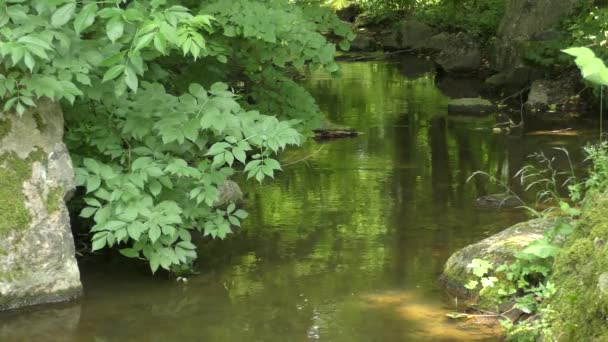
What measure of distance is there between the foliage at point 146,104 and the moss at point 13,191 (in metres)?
0.36

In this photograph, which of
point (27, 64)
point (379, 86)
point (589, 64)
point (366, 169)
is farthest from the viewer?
point (379, 86)

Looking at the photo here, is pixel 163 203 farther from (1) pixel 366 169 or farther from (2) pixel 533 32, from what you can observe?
(2) pixel 533 32

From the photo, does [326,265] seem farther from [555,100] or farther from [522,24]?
[522,24]

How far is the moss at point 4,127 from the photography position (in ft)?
17.7

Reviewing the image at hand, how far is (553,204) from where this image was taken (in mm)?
7742

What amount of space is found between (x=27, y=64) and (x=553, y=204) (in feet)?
16.1

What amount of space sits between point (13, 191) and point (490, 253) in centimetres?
305

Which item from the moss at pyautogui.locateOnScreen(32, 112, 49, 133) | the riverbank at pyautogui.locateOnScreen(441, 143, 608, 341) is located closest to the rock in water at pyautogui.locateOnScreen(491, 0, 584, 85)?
the riverbank at pyautogui.locateOnScreen(441, 143, 608, 341)

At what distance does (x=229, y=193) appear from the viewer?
25.9 feet

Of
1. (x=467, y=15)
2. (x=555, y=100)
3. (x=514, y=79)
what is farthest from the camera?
(x=467, y=15)

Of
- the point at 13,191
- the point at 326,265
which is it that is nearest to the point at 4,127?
the point at 13,191

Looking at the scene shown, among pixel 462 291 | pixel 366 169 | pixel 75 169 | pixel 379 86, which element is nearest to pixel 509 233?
pixel 462 291

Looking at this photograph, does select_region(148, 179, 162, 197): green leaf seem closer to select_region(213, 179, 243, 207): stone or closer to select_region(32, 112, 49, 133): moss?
select_region(32, 112, 49, 133): moss

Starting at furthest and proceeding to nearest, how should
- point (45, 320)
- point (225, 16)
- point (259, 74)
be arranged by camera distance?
point (259, 74), point (225, 16), point (45, 320)
